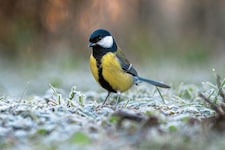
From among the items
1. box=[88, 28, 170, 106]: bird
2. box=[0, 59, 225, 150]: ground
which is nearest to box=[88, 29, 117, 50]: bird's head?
box=[88, 28, 170, 106]: bird

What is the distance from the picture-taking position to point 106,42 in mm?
4953

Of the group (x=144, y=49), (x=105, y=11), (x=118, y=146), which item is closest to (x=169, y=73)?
(x=144, y=49)

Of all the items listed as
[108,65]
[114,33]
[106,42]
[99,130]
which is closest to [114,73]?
[108,65]

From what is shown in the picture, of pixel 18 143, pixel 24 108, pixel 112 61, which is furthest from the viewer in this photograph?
pixel 112 61

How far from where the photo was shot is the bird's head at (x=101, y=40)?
4.89 meters

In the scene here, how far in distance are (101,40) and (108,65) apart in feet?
0.89

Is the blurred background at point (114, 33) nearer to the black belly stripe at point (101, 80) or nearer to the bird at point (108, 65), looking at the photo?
the bird at point (108, 65)

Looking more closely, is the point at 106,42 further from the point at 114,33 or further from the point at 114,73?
the point at 114,33

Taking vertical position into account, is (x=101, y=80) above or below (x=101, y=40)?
below

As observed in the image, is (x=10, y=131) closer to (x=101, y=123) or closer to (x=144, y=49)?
(x=101, y=123)

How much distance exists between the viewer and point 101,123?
3.07 meters

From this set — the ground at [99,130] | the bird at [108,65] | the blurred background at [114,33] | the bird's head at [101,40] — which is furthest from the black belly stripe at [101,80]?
the blurred background at [114,33]

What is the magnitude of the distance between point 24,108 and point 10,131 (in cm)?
50

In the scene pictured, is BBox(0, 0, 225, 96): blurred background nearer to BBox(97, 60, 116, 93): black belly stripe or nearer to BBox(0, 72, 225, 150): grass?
BBox(97, 60, 116, 93): black belly stripe
